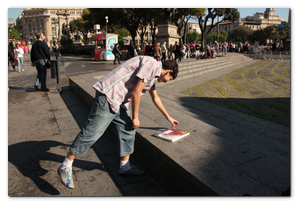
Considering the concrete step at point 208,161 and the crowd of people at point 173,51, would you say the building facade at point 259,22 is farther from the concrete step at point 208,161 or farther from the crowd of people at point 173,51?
the concrete step at point 208,161

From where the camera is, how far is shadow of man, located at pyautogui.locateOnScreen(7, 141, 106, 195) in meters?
2.75

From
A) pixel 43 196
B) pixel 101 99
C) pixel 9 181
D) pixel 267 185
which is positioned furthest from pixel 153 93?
pixel 9 181

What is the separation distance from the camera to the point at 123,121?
2572 mm

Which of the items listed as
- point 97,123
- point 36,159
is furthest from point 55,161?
point 97,123

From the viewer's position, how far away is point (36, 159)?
129 inches

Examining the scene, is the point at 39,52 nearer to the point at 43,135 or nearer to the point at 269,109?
the point at 43,135

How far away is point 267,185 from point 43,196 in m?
2.16

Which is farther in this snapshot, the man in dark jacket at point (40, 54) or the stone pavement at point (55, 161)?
the man in dark jacket at point (40, 54)

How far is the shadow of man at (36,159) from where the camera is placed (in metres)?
2.75

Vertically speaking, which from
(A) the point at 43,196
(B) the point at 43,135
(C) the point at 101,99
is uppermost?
(C) the point at 101,99

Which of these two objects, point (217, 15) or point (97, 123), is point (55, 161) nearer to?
point (97, 123)

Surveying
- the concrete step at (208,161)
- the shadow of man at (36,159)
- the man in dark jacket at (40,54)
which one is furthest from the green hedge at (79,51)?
the concrete step at (208,161)

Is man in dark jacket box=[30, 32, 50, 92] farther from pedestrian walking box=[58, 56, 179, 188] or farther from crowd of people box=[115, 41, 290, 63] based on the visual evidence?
crowd of people box=[115, 41, 290, 63]

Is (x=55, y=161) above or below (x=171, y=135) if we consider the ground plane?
below
